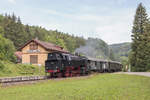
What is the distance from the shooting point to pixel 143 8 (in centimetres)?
4666

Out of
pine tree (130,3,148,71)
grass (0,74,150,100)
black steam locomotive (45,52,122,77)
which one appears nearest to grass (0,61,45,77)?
black steam locomotive (45,52,122,77)

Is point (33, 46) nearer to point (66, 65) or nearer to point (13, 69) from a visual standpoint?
point (13, 69)

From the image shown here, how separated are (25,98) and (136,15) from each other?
4390 cm

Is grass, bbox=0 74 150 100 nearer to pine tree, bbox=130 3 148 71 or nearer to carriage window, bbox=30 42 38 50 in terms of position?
pine tree, bbox=130 3 148 71

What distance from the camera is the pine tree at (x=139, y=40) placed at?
41.2 m

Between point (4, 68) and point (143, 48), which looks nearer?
point (4, 68)

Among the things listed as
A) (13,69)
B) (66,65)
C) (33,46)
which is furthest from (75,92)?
(33,46)

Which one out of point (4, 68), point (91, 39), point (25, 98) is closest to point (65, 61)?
point (4, 68)

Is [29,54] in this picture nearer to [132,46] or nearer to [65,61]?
[65,61]

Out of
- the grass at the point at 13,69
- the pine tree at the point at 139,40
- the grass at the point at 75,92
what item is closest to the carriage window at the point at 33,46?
the grass at the point at 13,69

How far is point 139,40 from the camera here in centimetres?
4419

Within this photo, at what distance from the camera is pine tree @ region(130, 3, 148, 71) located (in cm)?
4122

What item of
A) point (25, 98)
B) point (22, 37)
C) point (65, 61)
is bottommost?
point (25, 98)

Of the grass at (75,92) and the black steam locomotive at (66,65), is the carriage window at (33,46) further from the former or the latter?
the grass at (75,92)
